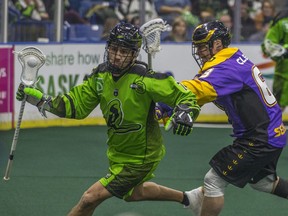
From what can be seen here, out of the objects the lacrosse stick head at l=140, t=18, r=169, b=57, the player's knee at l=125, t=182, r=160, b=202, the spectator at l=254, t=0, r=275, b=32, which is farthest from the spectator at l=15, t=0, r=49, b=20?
the player's knee at l=125, t=182, r=160, b=202

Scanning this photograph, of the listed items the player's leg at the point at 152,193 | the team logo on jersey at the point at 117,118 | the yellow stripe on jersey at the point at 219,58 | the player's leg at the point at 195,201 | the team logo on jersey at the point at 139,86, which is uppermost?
the yellow stripe on jersey at the point at 219,58

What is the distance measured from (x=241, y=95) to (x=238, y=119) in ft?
0.52

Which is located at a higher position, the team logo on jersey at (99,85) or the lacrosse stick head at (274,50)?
the team logo on jersey at (99,85)

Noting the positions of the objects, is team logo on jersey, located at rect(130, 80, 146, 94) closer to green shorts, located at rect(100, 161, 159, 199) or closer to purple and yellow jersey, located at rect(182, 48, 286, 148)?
purple and yellow jersey, located at rect(182, 48, 286, 148)

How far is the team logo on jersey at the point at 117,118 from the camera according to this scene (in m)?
5.99

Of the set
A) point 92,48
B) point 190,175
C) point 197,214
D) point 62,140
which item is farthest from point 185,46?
point 197,214

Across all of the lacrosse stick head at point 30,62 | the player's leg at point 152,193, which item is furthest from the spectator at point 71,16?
the lacrosse stick head at point 30,62

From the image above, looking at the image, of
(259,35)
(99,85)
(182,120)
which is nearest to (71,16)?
(259,35)

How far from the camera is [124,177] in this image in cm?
601

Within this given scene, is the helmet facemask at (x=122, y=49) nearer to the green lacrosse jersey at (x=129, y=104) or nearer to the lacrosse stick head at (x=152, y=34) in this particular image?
the green lacrosse jersey at (x=129, y=104)

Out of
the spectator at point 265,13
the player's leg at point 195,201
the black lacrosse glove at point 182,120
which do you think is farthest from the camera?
the spectator at point 265,13

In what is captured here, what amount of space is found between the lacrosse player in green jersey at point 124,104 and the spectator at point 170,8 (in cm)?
721

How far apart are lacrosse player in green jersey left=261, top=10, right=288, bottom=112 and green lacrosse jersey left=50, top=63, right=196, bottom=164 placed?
566 centimetres

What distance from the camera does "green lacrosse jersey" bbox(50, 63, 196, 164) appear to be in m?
5.87
